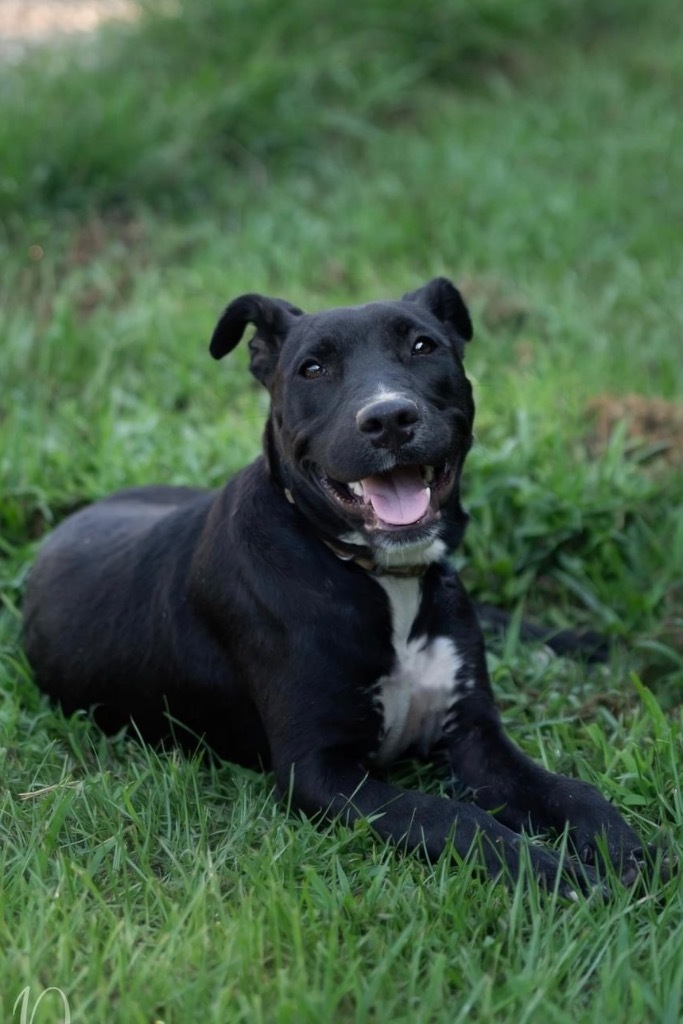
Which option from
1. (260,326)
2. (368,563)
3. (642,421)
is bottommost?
(368,563)

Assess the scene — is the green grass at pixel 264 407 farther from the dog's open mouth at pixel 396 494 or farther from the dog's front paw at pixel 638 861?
the dog's open mouth at pixel 396 494

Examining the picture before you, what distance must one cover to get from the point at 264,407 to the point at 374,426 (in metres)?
2.37

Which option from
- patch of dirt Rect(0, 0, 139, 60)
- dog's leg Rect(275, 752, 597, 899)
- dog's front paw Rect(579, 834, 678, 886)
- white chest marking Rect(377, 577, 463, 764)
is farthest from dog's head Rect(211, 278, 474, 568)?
patch of dirt Rect(0, 0, 139, 60)

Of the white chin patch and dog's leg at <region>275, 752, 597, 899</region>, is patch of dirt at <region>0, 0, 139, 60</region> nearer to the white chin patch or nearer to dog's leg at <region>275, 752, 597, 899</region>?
the white chin patch

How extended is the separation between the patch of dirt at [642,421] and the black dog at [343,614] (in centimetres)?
154

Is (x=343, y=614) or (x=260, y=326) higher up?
(x=260, y=326)

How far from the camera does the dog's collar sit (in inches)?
142

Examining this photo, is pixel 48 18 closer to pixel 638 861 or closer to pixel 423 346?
pixel 423 346

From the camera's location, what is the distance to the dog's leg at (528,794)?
10.5 ft

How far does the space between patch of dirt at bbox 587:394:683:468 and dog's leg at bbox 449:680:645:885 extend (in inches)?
75.2

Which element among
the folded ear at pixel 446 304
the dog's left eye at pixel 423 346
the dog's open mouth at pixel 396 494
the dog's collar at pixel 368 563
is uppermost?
the folded ear at pixel 446 304

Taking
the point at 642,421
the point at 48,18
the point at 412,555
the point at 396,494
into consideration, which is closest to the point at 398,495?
the point at 396,494

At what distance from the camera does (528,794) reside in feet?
11.3

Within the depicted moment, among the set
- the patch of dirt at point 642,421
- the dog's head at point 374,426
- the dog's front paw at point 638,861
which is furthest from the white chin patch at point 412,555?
the patch of dirt at point 642,421
